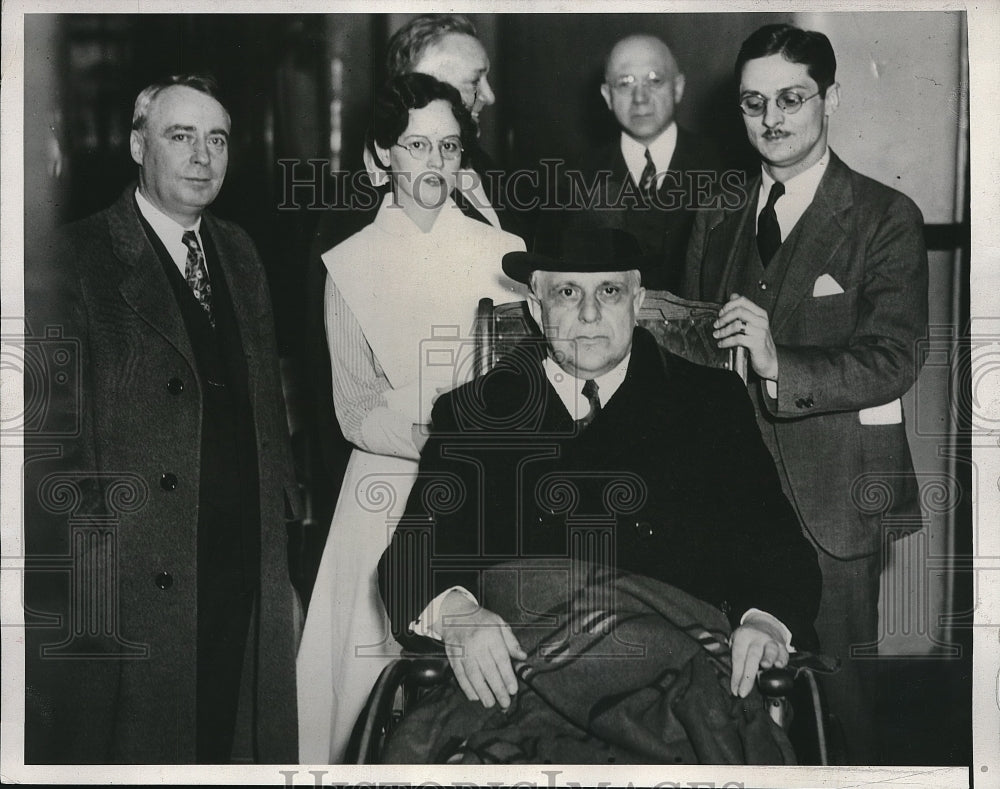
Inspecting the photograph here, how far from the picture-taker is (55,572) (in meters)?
2.86

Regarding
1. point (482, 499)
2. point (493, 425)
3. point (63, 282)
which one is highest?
point (63, 282)

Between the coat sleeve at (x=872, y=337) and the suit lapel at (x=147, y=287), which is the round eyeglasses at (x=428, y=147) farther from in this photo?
the coat sleeve at (x=872, y=337)

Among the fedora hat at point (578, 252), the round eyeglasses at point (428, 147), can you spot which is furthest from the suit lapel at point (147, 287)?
the fedora hat at point (578, 252)

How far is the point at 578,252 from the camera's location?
2.79m

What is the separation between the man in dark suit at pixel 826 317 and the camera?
278 cm

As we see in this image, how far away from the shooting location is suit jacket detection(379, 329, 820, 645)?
9.13 ft

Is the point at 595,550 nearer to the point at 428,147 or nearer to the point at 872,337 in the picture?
the point at 872,337

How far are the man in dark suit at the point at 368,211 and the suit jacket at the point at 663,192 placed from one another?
0.27m

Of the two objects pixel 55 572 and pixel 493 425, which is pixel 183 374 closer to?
pixel 55 572

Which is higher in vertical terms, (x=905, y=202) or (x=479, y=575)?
(x=905, y=202)

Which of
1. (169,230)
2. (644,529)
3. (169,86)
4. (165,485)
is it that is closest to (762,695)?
(644,529)

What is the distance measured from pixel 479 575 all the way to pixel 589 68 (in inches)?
60.0

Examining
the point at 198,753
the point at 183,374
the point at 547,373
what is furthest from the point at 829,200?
the point at 198,753

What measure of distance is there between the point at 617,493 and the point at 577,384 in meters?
0.34
